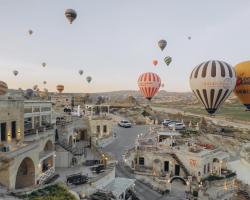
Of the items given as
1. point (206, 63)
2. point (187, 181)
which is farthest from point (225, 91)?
point (187, 181)

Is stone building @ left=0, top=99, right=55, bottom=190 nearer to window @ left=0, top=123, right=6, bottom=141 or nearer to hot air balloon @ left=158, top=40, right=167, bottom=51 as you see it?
window @ left=0, top=123, right=6, bottom=141

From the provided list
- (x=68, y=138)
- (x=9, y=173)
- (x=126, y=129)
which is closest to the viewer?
(x=9, y=173)

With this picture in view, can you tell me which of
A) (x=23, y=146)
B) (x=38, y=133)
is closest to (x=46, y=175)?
(x=38, y=133)

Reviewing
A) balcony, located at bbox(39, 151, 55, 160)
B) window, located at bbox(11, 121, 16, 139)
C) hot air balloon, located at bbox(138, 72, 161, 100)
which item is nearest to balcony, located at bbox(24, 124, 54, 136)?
window, located at bbox(11, 121, 16, 139)

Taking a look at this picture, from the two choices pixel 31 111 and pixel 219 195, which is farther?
pixel 219 195

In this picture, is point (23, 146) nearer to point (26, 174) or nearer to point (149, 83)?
point (26, 174)

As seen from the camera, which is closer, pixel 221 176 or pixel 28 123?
pixel 28 123

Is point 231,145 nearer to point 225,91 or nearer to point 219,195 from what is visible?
point 219,195
